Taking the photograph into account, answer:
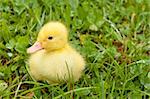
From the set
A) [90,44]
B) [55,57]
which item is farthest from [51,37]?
[90,44]

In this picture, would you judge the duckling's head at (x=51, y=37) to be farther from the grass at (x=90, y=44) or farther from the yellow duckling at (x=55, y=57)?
the grass at (x=90, y=44)

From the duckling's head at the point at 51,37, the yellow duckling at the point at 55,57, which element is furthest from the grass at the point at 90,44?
the duckling's head at the point at 51,37

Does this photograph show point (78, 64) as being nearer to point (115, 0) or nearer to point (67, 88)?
point (67, 88)

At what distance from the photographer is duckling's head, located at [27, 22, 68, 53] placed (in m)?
2.18

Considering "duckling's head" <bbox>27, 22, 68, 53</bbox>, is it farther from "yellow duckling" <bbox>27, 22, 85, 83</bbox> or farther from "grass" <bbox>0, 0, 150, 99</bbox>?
"grass" <bbox>0, 0, 150, 99</bbox>

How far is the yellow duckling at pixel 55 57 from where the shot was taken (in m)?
2.19

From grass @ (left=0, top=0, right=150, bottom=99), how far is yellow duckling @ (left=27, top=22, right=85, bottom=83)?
0.06m

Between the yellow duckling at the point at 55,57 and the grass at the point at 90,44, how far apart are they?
0.06m

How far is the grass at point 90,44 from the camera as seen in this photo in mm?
2262

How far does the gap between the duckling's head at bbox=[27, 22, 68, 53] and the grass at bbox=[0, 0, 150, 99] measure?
0.57 ft

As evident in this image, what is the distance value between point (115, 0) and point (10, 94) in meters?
0.98

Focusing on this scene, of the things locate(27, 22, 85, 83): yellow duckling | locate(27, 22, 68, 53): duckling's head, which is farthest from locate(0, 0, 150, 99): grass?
locate(27, 22, 68, 53): duckling's head

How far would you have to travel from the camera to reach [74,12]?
9.02 feet

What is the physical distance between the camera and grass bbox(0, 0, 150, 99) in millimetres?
2262
